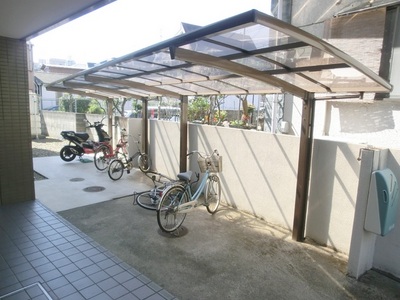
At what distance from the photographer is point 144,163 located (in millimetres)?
7801

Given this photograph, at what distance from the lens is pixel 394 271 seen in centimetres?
317

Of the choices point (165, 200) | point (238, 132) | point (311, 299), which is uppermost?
point (238, 132)

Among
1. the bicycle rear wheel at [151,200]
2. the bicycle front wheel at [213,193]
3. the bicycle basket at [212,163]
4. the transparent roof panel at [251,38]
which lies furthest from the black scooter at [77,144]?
the transparent roof panel at [251,38]

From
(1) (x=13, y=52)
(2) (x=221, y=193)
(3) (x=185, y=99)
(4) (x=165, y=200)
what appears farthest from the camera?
(3) (x=185, y=99)

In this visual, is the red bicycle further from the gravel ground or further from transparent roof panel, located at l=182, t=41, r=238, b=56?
transparent roof panel, located at l=182, t=41, r=238, b=56

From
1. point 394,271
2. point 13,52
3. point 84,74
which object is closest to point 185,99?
point 84,74

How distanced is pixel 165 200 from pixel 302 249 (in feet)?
6.80

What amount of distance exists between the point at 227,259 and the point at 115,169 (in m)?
4.37

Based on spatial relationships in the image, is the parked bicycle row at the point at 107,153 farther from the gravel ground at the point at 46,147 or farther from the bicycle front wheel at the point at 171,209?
the bicycle front wheel at the point at 171,209

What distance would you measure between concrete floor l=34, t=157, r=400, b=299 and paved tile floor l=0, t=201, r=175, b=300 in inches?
10.4

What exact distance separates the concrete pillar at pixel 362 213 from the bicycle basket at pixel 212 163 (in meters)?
2.21

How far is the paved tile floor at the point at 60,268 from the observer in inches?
100

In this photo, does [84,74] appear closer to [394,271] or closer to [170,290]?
[170,290]

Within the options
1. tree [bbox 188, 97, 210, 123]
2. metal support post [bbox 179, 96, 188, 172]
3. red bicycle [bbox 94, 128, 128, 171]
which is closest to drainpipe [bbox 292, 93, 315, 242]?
metal support post [bbox 179, 96, 188, 172]
